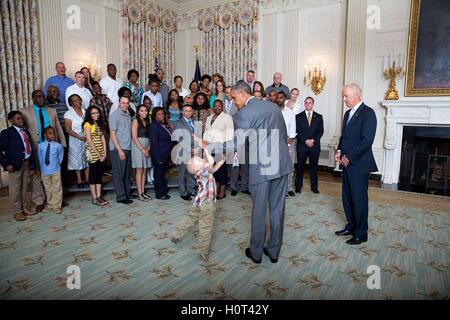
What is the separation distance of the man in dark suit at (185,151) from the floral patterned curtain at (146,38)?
402 centimetres

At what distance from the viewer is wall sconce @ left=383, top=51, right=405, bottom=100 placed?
20.4 feet

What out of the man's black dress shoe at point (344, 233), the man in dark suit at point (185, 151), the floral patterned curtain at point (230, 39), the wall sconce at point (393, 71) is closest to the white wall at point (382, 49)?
the wall sconce at point (393, 71)

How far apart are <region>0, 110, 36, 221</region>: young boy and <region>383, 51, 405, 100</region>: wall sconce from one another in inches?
254

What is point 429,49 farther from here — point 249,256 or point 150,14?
point 150,14

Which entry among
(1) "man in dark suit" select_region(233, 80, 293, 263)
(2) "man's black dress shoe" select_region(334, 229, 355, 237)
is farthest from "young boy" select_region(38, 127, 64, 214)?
(2) "man's black dress shoe" select_region(334, 229, 355, 237)

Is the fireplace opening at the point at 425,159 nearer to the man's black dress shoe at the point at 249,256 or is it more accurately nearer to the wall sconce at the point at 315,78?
the wall sconce at the point at 315,78

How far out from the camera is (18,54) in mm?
5852

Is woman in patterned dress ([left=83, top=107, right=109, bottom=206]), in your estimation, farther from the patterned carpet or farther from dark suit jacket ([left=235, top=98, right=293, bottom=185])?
dark suit jacket ([left=235, top=98, right=293, bottom=185])

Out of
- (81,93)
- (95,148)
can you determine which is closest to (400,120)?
(95,148)

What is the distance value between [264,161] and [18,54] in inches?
223

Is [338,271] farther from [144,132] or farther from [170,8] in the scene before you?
[170,8]

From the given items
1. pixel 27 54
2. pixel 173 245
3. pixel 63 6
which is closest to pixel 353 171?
pixel 173 245

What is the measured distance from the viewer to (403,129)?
6367 millimetres

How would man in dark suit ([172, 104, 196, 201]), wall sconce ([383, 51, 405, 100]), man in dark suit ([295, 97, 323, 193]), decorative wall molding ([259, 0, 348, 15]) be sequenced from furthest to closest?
decorative wall molding ([259, 0, 348, 15]) < wall sconce ([383, 51, 405, 100]) < man in dark suit ([295, 97, 323, 193]) < man in dark suit ([172, 104, 196, 201])
